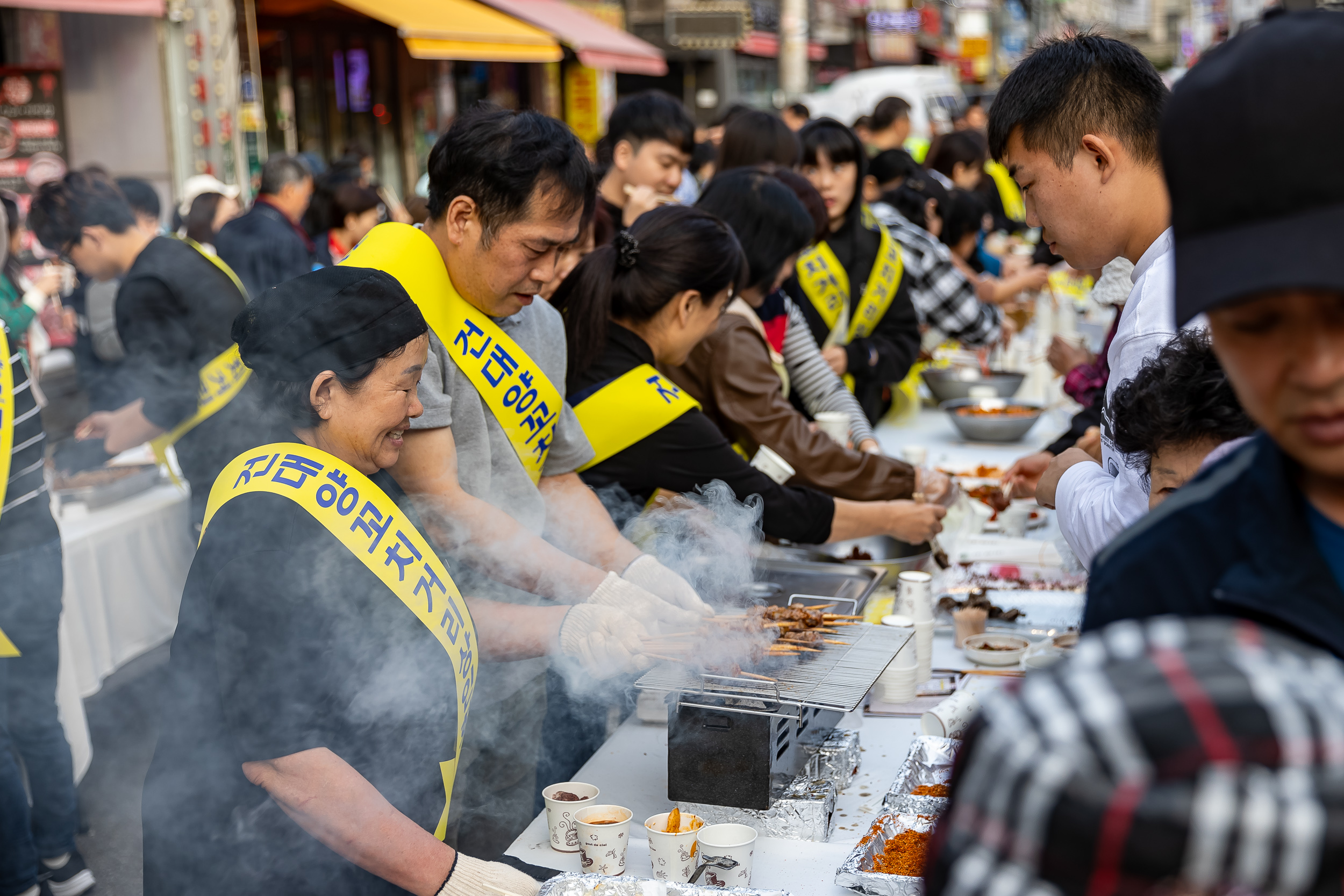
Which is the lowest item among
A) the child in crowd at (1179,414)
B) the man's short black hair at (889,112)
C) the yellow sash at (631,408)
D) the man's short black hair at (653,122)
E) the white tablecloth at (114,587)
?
the white tablecloth at (114,587)

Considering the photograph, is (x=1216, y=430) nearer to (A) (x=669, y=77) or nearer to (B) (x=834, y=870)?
(B) (x=834, y=870)

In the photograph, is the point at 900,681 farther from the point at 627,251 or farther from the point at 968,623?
the point at 627,251

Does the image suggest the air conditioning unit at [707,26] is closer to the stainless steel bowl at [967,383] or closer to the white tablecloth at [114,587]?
the stainless steel bowl at [967,383]

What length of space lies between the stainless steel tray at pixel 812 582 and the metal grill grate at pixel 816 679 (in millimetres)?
425

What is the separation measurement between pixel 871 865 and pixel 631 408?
135 cm

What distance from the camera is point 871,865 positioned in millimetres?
1887

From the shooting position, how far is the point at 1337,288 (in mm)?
728

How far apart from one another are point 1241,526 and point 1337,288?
0.69 ft

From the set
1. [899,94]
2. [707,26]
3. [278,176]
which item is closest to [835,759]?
[278,176]

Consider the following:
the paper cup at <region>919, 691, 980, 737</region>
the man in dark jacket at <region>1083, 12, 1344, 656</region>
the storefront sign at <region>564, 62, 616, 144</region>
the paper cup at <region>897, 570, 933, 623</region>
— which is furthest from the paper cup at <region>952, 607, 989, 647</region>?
the storefront sign at <region>564, 62, 616, 144</region>

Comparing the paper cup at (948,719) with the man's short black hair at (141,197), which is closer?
the paper cup at (948,719)

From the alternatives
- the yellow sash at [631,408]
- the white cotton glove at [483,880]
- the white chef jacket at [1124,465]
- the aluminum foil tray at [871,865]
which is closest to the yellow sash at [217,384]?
the yellow sash at [631,408]

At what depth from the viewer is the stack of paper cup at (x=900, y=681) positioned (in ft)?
8.63

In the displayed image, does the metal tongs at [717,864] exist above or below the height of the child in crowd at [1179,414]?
below
